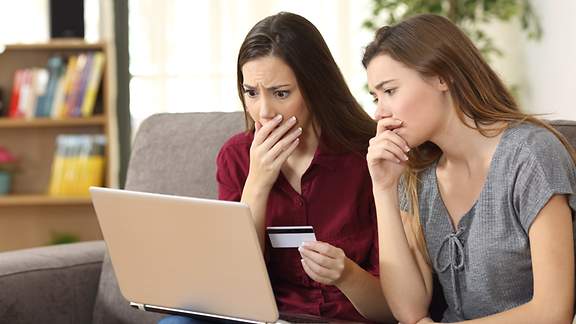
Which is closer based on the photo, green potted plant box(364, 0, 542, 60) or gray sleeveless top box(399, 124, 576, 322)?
gray sleeveless top box(399, 124, 576, 322)

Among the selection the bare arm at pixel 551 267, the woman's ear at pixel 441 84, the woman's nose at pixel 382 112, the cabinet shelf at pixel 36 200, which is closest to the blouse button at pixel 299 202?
the woman's nose at pixel 382 112

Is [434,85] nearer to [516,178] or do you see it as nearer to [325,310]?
[516,178]

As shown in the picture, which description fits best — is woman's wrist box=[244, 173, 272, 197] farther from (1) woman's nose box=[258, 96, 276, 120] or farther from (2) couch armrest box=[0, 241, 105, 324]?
(2) couch armrest box=[0, 241, 105, 324]

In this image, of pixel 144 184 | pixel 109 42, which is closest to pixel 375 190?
pixel 144 184

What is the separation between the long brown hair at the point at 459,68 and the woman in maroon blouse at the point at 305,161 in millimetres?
276

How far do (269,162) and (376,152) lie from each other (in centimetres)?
27

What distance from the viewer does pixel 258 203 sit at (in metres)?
2.01

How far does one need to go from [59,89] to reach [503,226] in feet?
10.1

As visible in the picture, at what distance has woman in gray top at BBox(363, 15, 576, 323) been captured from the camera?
165cm

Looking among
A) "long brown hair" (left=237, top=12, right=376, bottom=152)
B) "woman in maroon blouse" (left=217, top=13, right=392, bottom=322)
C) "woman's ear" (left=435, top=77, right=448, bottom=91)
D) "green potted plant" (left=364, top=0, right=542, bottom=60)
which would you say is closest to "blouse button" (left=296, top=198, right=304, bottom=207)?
"woman in maroon blouse" (left=217, top=13, right=392, bottom=322)

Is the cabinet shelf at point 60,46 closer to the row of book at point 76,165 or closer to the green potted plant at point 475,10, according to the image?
the row of book at point 76,165

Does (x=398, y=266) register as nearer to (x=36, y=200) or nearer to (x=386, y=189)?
(x=386, y=189)

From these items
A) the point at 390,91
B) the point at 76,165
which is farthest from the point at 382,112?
the point at 76,165

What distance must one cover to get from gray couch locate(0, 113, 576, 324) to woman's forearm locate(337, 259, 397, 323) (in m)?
0.55
